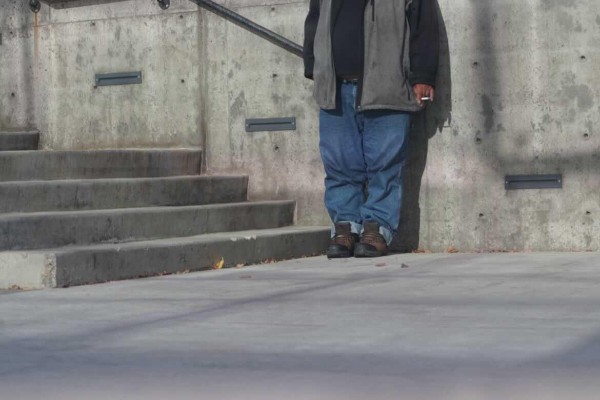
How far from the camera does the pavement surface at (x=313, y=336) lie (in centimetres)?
365

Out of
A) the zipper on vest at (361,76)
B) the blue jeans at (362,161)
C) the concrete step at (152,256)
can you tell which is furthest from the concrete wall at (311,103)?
the concrete step at (152,256)

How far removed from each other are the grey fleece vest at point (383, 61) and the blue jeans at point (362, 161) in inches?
3.6

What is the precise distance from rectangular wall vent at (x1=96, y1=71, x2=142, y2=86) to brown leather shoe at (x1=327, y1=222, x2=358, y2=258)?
198 centimetres

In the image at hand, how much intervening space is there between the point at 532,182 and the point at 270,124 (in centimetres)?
176

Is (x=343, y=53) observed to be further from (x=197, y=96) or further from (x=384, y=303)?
(x=384, y=303)

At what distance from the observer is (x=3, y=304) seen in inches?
223

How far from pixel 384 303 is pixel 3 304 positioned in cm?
159

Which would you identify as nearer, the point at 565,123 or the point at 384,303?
the point at 384,303

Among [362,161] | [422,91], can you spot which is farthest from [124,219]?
[422,91]

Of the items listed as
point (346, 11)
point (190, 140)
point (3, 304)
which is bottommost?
point (3, 304)

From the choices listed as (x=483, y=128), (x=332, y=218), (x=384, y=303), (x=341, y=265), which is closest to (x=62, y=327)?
(x=384, y=303)

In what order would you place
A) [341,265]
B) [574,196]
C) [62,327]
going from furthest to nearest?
1. [574,196]
2. [341,265]
3. [62,327]

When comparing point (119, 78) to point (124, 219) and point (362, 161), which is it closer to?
point (362, 161)

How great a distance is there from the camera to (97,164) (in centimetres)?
806
